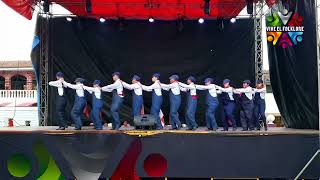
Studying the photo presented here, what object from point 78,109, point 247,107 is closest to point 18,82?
point 78,109

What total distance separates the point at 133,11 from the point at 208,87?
3267mm

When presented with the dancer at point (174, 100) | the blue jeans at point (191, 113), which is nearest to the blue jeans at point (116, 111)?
the dancer at point (174, 100)

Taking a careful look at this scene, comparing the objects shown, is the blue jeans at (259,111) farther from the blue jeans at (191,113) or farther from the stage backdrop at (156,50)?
the stage backdrop at (156,50)

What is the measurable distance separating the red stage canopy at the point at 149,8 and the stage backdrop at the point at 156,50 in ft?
0.69

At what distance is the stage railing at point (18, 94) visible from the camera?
25652mm

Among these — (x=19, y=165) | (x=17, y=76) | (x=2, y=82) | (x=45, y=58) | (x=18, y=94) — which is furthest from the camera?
(x=2, y=82)

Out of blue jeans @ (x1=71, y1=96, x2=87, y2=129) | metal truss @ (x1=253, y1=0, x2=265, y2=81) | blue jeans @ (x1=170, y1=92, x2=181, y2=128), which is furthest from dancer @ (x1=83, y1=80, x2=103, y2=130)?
metal truss @ (x1=253, y1=0, x2=265, y2=81)

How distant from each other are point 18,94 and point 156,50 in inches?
636

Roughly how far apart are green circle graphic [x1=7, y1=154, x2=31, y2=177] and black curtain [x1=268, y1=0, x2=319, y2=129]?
210 inches

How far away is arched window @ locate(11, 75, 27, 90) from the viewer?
26.8 meters

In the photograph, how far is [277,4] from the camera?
9844 mm

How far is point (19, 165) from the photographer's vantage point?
28.6 ft

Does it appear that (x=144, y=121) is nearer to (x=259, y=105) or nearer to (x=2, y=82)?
(x=259, y=105)

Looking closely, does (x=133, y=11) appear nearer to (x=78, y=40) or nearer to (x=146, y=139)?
(x=78, y=40)
